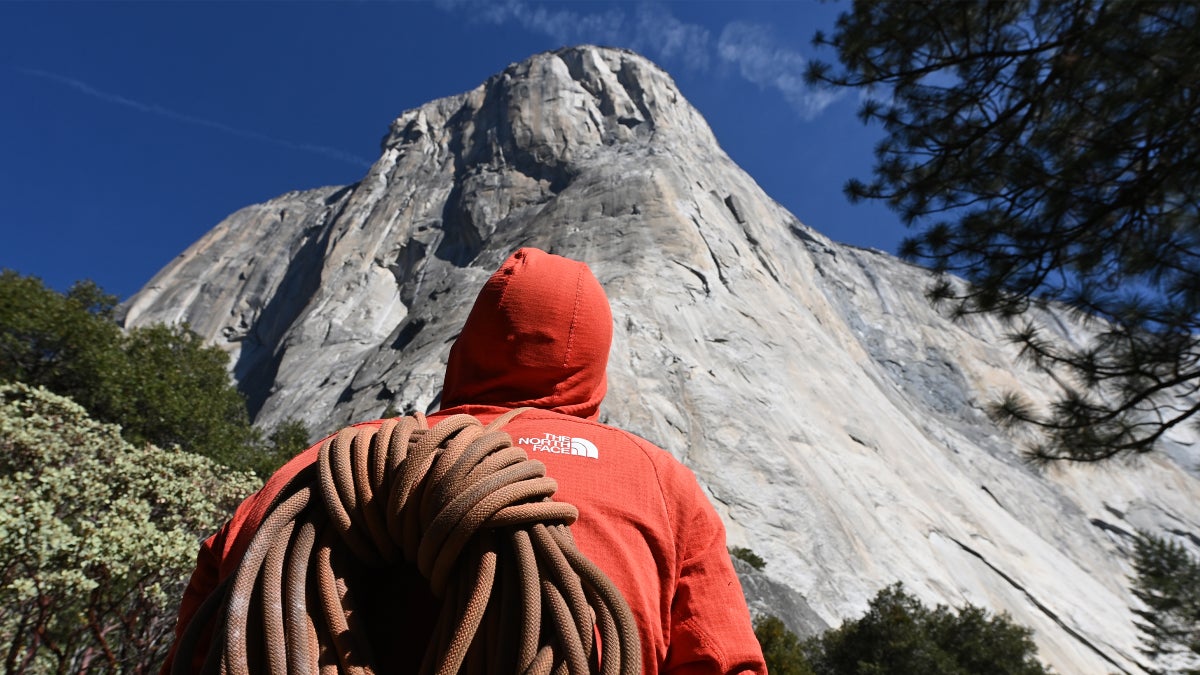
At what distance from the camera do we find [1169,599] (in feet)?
59.3

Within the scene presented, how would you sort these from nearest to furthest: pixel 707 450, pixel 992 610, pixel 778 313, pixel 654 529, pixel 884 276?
pixel 654 529
pixel 992 610
pixel 707 450
pixel 778 313
pixel 884 276

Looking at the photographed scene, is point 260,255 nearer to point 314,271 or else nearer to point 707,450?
point 314,271

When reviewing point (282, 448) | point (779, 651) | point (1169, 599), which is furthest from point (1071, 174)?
point (1169, 599)

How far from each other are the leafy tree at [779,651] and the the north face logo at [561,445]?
734 cm

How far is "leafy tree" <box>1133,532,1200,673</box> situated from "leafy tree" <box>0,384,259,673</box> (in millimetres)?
21719

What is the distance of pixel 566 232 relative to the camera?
106ft

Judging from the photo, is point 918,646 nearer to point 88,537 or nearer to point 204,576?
point 88,537

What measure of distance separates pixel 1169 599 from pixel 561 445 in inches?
948

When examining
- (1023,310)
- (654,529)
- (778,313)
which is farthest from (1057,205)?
(778,313)

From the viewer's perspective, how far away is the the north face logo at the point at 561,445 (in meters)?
1.44

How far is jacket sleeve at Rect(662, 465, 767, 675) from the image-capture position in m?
1.32

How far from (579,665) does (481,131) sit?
51208mm

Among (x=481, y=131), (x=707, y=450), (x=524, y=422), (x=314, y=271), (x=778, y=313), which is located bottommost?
(x=524, y=422)

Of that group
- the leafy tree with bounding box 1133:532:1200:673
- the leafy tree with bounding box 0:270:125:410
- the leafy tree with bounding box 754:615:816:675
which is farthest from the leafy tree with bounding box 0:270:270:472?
the leafy tree with bounding box 1133:532:1200:673
